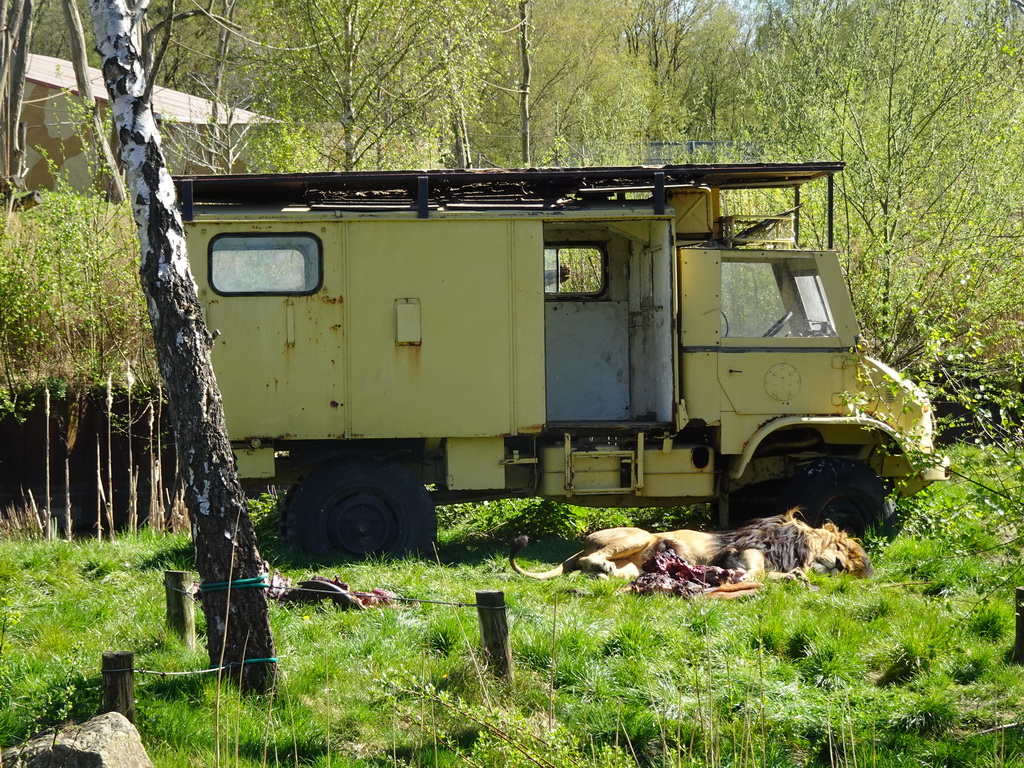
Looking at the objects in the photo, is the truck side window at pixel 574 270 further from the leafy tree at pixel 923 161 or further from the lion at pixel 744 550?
the leafy tree at pixel 923 161

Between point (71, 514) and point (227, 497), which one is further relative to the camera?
point (71, 514)

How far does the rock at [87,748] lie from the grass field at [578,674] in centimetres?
39

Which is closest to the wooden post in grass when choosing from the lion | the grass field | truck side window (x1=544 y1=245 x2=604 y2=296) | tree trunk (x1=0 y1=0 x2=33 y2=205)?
the grass field

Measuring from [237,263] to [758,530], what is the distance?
4.98 meters

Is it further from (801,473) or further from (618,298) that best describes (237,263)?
(801,473)

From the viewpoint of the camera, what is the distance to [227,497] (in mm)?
5527

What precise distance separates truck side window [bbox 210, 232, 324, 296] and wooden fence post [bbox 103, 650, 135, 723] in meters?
4.66

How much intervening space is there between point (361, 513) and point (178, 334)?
13.7 ft

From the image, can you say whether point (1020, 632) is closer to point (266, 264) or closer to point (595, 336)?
point (595, 336)

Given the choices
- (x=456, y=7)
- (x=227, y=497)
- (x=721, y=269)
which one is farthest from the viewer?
→ (x=456, y=7)

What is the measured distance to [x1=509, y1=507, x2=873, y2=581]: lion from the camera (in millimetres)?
8758

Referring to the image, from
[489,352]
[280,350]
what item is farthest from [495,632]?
[280,350]

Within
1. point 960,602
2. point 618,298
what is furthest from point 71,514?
point 960,602

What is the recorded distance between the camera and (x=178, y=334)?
548 centimetres
